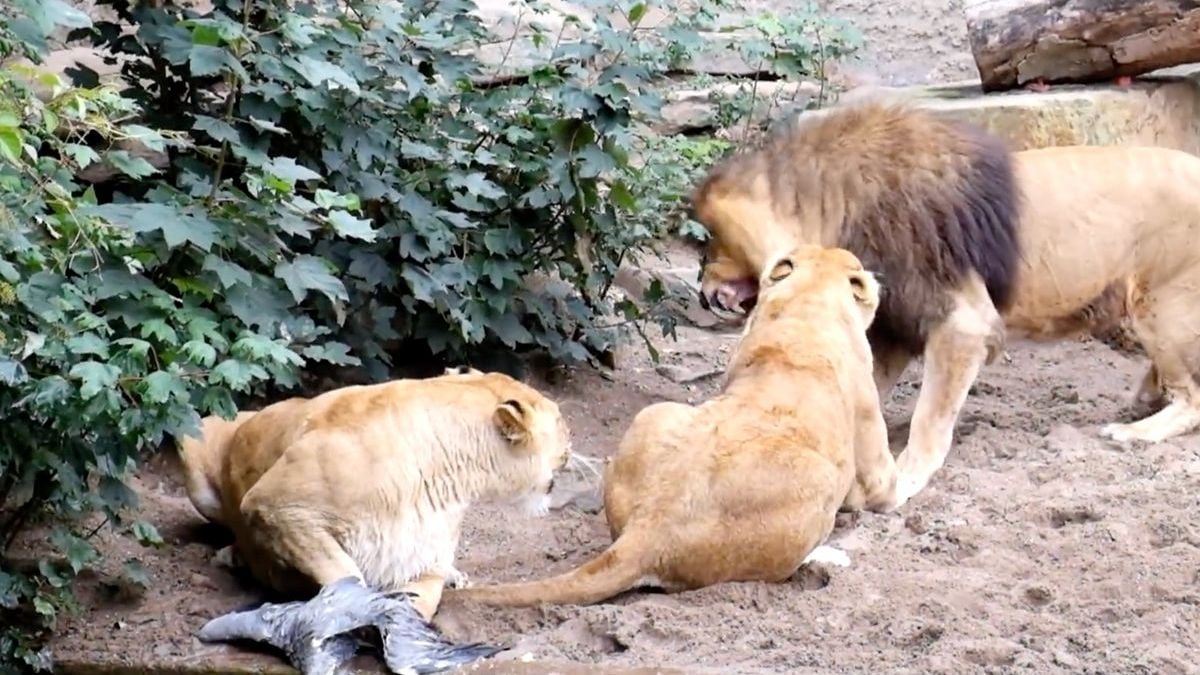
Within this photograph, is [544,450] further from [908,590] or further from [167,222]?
[167,222]

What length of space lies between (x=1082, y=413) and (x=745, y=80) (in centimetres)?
327

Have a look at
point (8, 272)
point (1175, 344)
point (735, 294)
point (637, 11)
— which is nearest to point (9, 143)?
point (8, 272)

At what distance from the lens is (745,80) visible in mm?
9961

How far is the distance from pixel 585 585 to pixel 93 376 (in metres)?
1.55

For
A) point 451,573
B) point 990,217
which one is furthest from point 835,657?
point 990,217

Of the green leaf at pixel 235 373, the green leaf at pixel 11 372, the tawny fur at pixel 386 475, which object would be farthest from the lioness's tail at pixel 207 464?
the green leaf at pixel 11 372

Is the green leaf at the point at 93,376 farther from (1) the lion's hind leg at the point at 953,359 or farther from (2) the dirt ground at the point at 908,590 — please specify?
A: (1) the lion's hind leg at the point at 953,359

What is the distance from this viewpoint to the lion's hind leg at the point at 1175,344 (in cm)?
714

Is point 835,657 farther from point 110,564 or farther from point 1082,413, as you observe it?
point 1082,413

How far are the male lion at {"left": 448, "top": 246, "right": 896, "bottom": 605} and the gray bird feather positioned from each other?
0.38 m

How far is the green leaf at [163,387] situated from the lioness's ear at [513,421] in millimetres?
1025

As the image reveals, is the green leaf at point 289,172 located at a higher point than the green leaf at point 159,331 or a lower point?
higher

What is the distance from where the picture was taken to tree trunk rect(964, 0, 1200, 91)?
324 inches

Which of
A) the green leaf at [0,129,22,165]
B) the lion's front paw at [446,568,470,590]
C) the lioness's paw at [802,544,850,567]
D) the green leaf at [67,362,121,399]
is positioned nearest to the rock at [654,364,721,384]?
the lioness's paw at [802,544,850,567]
